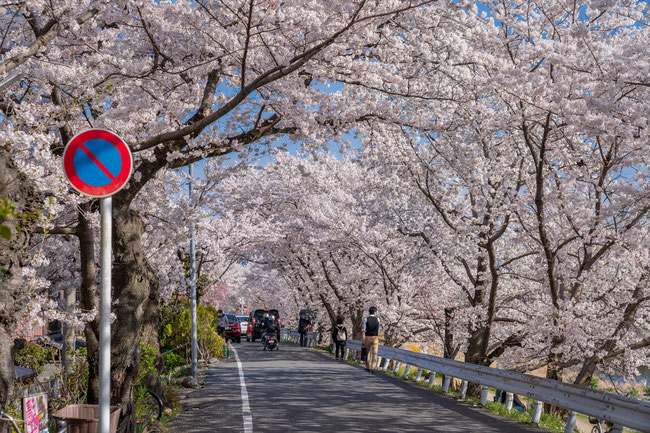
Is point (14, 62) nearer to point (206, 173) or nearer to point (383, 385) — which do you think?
point (383, 385)

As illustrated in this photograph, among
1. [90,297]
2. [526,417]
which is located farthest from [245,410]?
[526,417]

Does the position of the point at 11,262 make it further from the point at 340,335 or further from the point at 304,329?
the point at 304,329

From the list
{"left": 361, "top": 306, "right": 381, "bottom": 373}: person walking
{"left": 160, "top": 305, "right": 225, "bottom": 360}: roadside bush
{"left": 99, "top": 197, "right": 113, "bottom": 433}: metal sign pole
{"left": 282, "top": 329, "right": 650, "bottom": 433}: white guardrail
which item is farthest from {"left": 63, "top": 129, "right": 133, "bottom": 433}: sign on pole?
{"left": 160, "top": 305, "right": 225, "bottom": 360}: roadside bush

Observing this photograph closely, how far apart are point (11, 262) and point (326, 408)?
8.04 metres

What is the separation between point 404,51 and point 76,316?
258 inches

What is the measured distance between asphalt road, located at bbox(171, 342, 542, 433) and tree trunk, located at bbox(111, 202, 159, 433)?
1.85 meters

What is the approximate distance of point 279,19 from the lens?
9039mm

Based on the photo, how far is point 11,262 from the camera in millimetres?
5473

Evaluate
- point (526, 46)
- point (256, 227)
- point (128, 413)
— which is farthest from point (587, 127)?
point (256, 227)

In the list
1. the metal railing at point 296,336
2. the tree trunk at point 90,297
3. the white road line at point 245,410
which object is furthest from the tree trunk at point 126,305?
the metal railing at point 296,336

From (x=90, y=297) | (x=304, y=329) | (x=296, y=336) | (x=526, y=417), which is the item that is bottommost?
(x=296, y=336)

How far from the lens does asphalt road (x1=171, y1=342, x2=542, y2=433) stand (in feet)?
34.1

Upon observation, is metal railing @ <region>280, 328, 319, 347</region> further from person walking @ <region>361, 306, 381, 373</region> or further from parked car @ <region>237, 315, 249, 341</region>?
person walking @ <region>361, 306, 381, 373</region>

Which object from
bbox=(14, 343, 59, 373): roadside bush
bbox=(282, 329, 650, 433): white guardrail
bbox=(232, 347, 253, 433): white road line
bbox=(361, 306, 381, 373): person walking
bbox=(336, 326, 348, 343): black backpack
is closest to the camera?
bbox=(282, 329, 650, 433): white guardrail
